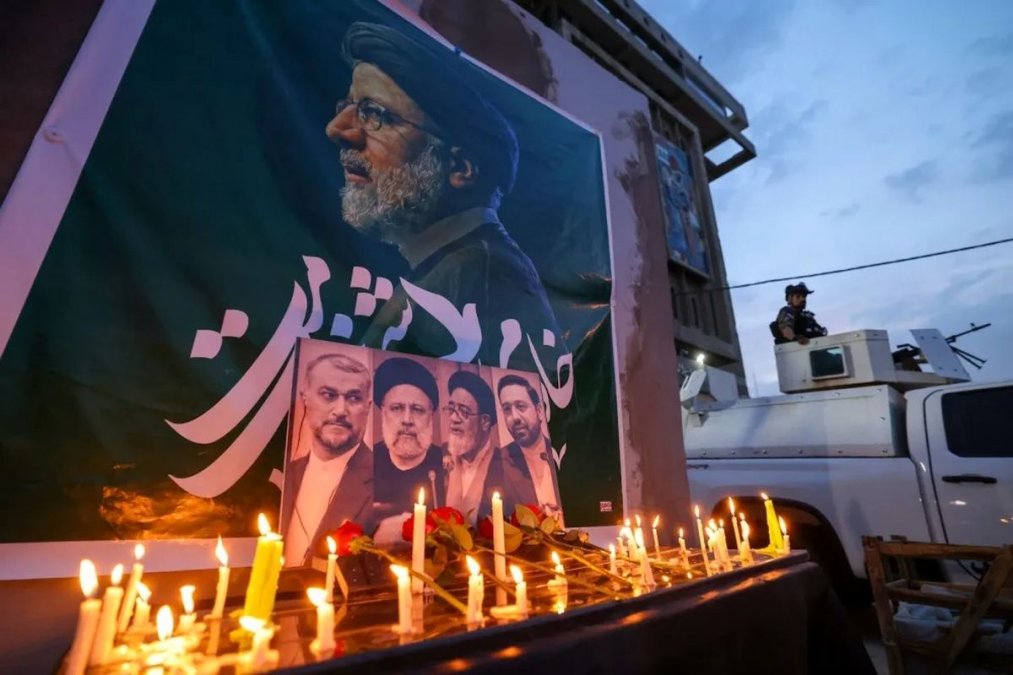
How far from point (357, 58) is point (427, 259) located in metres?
→ 1.25

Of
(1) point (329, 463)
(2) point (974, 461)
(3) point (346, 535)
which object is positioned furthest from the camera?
(2) point (974, 461)

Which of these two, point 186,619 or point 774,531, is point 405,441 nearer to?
point 186,619

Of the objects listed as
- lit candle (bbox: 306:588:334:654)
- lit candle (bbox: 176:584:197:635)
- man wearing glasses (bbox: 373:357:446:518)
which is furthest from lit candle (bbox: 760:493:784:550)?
lit candle (bbox: 176:584:197:635)

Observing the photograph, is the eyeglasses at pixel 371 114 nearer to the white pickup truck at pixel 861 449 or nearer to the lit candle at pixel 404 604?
the lit candle at pixel 404 604

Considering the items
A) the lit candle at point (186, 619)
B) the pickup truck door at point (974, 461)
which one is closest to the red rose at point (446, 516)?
the lit candle at point (186, 619)

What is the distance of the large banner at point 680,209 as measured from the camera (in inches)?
406

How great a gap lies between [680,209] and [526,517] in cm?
986

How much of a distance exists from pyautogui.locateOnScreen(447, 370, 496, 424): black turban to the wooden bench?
260cm

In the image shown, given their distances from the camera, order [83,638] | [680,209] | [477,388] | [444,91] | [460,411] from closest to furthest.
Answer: [83,638] < [460,411] < [477,388] < [444,91] < [680,209]

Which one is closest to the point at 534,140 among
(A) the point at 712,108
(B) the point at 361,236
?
(B) the point at 361,236

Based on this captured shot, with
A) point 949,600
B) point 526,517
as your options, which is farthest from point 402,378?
point 949,600

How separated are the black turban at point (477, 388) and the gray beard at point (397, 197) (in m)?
0.83

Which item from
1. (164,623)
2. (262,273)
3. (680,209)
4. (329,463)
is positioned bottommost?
(164,623)

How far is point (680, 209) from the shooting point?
10812 mm
